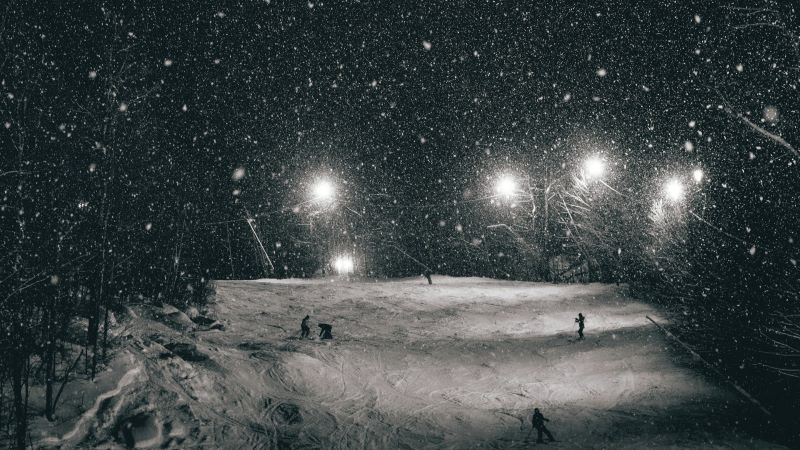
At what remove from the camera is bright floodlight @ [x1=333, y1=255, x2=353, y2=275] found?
32.0m

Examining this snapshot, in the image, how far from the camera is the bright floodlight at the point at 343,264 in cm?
3197

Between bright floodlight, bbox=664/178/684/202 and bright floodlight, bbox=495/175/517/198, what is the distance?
484 inches

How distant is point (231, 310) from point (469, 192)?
26.8 metres

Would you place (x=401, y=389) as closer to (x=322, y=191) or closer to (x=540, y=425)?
(x=540, y=425)

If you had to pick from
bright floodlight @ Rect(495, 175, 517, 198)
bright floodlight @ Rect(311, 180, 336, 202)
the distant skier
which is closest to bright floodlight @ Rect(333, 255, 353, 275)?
bright floodlight @ Rect(311, 180, 336, 202)

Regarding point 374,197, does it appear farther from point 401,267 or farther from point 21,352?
point 21,352

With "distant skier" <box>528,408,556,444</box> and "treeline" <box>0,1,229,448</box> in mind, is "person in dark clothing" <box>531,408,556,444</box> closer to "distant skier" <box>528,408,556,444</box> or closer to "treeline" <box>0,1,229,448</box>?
"distant skier" <box>528,408,556,444</box>

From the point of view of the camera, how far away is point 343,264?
1276 inches

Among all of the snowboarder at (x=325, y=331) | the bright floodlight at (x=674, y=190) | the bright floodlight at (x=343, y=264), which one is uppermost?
the bright floodlight at (x=674, y=190)

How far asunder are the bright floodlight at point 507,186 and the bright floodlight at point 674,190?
12.3 meters

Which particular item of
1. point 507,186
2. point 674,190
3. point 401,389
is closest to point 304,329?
point 401,389

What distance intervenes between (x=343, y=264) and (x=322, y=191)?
18.8 feet

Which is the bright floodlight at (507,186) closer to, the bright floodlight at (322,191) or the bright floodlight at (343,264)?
the bright floodlight at (343,264)

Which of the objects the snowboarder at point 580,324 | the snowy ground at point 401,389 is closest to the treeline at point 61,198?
the snowy ground at point 401,389
